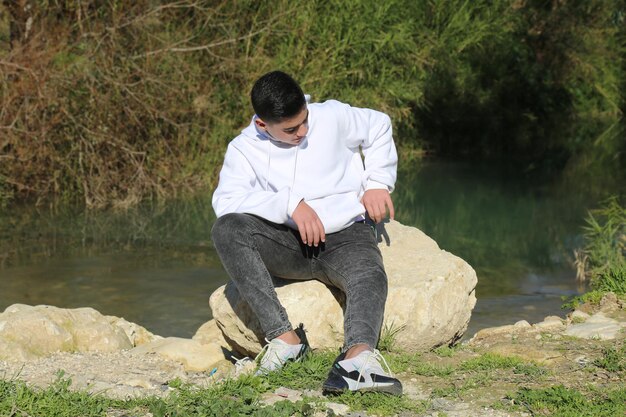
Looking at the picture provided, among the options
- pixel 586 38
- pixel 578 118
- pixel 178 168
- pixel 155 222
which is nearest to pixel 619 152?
pixel 586 38

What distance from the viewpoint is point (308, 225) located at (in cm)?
420

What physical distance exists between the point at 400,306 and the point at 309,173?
735mm

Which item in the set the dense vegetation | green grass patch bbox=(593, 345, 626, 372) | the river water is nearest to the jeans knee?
green grass patch bbox=(593, 345, 626, 372)

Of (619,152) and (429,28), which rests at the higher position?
(429,28)

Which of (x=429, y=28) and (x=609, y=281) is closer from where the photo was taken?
(x=609, y=281)

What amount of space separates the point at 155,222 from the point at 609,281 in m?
5.39

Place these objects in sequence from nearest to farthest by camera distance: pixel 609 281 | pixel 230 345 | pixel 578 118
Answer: pixel 230 345 → pixel 609 281 → pixel 578 118

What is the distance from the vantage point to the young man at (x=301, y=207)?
4148 millimetres

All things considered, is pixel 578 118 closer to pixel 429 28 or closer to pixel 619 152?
pixel 619 152

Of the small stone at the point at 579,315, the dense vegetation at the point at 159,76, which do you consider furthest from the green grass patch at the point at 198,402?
the dense vegetation at the point at 159,76

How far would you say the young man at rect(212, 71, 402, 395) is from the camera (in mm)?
4148

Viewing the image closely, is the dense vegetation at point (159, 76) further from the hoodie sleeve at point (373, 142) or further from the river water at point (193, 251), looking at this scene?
the hoodie sleeve at point (373, 142)

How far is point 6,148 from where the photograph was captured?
34.7 ft

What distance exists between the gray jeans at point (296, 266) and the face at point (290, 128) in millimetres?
376
